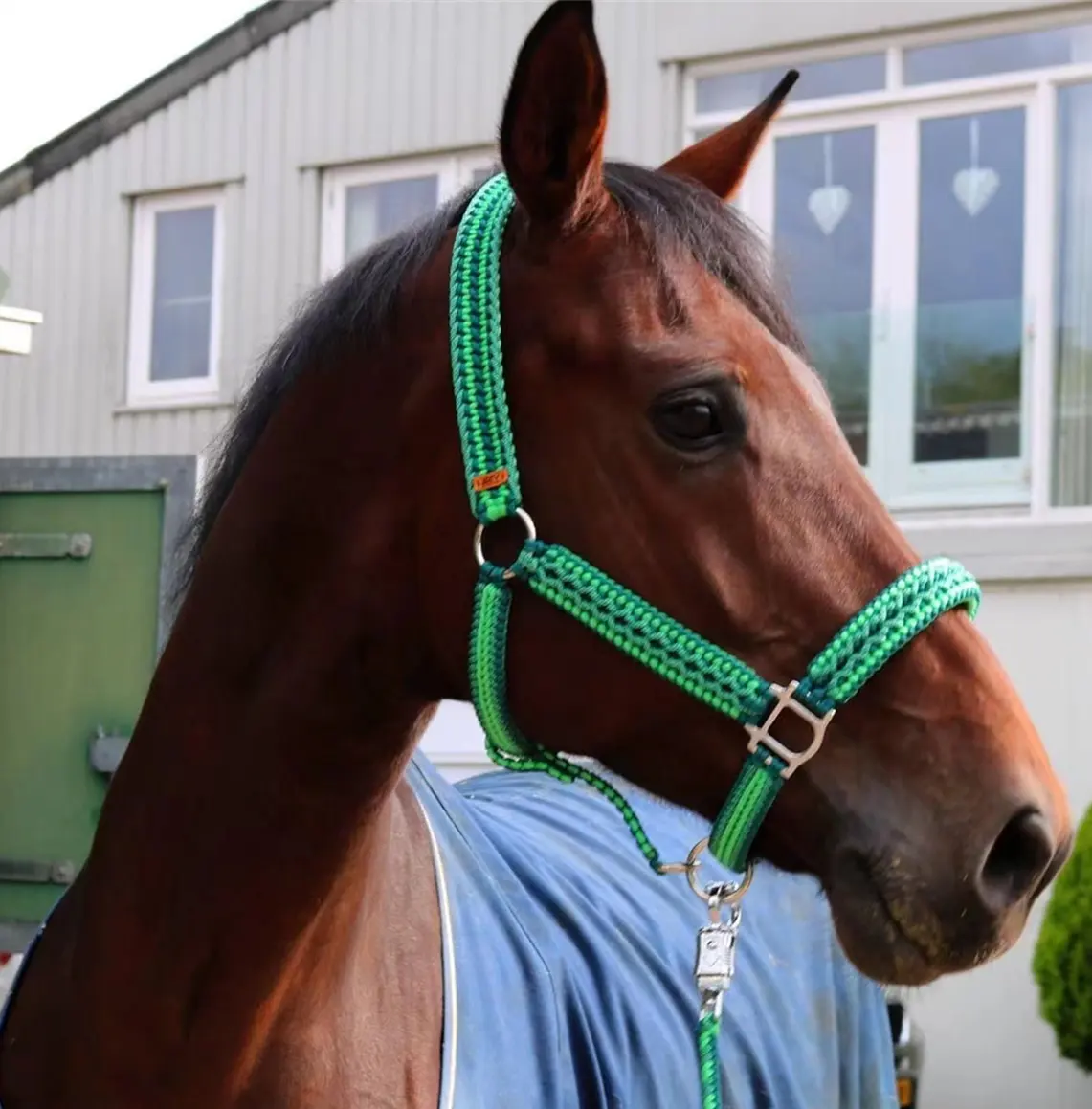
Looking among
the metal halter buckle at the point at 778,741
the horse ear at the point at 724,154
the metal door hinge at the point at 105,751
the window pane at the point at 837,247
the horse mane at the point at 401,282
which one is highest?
the window pane at the point at 837,247

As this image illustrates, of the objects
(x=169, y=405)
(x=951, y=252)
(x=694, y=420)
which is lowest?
(x=694, y=420)

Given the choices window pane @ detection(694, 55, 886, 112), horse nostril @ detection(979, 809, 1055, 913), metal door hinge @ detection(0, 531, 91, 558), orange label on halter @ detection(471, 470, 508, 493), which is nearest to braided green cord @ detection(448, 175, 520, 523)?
orange label on halter @ detection(471, 470, 508, 493)

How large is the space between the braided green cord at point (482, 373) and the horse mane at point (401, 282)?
0.34 feet

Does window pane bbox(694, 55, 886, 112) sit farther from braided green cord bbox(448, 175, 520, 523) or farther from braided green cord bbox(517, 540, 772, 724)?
braided green cord bbox(517, 540, 772, 724)

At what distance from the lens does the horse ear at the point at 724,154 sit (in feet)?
6.11

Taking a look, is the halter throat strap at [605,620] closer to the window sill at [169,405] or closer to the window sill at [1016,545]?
the window sill at [1016,545]

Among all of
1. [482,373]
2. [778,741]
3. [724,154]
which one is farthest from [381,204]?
[778,741]

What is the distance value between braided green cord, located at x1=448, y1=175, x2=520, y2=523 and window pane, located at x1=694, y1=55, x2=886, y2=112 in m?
5.20

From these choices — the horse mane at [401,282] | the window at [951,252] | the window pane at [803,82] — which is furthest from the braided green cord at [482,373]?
the window pane at [803,82]

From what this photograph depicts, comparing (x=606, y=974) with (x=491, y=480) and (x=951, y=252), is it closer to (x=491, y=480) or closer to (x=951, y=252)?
(x=491, y=480)

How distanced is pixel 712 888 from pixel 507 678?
40cm

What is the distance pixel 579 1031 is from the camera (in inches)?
79.6

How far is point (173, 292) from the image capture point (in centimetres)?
839

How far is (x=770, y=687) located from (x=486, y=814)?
3.88ft
